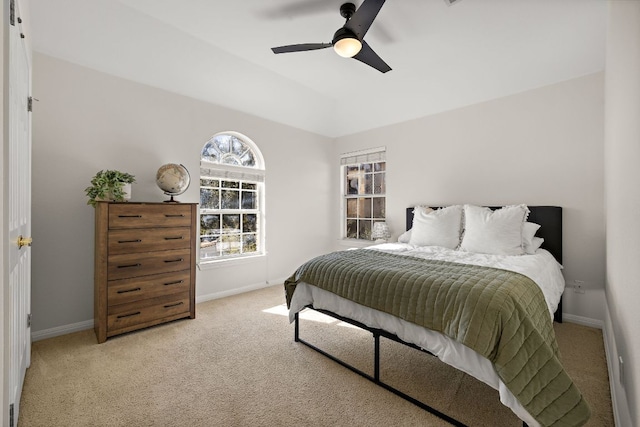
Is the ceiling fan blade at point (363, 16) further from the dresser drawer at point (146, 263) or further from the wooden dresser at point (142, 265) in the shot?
the dresser drawer at point (146, 263)

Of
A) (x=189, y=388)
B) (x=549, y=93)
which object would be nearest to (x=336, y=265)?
(x=189, y=388)

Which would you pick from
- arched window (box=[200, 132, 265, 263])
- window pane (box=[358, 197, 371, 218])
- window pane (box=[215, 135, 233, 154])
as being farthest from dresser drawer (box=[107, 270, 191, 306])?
window pane (box=[358, 197, 371, 218])

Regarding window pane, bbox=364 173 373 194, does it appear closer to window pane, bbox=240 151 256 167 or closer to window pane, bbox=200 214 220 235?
window pane, bbox=240 151 256 167

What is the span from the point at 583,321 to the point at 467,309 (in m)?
2.46

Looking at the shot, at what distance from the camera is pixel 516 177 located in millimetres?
3330

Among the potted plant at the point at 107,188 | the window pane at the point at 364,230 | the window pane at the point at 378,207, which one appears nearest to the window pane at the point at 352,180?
the window pane at the point at 378,207

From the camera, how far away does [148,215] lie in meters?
2.73

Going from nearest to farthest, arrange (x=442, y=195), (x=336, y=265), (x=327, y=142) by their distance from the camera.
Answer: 1. (x=336, y=265)
2. (x=442, y=195)
3. (x=327, y=142)

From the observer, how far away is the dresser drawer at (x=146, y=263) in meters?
2.56

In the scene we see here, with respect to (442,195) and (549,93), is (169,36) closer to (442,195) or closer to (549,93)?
(442,195)

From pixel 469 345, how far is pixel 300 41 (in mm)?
3081

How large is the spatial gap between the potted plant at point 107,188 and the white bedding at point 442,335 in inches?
74.5

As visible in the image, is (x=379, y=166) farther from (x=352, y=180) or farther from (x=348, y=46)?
(x=348, y=46)

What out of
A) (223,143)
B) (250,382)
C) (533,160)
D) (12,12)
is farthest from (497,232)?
(12,12)
